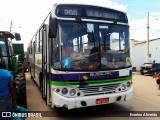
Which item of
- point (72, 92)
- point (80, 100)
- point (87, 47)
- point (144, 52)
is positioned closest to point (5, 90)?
point (72, 92)

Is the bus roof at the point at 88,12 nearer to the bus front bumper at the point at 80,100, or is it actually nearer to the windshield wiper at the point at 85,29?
the windshield wiper at the point at 85,29

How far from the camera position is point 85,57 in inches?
276

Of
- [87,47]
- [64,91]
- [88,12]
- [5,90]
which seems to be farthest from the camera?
[88,12]

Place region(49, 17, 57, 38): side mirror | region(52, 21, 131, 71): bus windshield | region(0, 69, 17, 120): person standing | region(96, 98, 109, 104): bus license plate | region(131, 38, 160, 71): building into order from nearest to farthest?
1. region(0, 69, 17, 120): person standing
2. region(49, 17, 57, 38): side mirror
3. region(52, 21, 131, 71): bus windshield
4. region(96, 98, 109, 104): bus license plate
5. region(131, 38, 160, 71): building

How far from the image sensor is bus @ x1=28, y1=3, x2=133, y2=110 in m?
6.81

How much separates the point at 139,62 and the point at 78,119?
3238 cm

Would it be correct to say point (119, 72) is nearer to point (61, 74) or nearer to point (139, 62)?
point (61, 74)

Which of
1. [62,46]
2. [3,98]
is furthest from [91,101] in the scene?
[3,98]

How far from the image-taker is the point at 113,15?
771 centimetres

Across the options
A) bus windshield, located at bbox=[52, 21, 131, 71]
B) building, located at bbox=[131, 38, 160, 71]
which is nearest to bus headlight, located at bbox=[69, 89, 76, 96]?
bus windshield, located at bbox=[52, 21, 131, 71]

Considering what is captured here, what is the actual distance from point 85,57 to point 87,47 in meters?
0.32

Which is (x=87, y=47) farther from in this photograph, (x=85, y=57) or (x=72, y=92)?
(x=72, y=92)

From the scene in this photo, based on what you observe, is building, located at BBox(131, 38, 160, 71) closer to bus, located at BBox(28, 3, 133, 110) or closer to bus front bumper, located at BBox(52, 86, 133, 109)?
bus, located at BBox(28, 3, 133, 110)

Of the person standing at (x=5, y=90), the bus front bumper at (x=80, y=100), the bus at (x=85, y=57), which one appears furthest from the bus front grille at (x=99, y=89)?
the person standing at (x=5, y=90)
